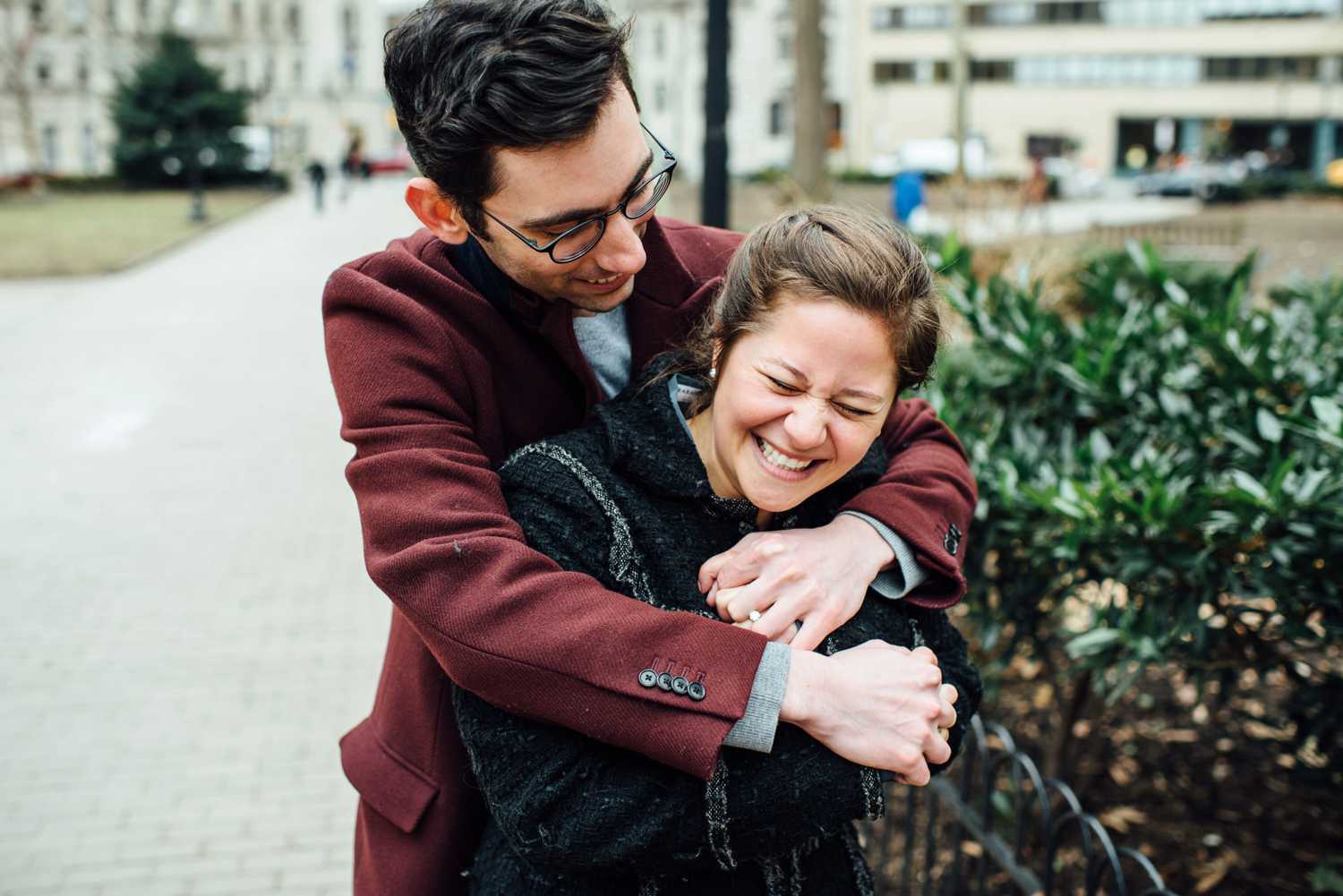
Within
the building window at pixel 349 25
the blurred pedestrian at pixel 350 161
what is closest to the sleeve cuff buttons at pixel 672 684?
the blurred pedestrian at pixel 350 161

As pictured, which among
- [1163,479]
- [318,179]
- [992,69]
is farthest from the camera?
[992,69]

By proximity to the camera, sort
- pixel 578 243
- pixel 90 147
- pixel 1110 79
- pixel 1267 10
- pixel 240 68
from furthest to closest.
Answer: pixel 240 68, pixel 90 147, pixel 1110 79, pixel 1267 10, pixel 578 243

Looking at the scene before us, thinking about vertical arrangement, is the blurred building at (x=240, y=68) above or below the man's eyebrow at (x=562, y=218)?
above

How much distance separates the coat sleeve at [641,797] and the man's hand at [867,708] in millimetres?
37

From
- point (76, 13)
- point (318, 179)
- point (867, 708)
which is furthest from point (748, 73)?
point (867, 708)

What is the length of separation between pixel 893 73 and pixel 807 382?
66.3 m

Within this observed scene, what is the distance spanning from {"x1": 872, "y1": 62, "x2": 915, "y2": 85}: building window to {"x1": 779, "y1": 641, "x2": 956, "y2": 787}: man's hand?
6600 centimetres

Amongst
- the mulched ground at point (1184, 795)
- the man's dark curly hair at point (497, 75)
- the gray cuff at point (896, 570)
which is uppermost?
the man's dark curly hair at point (497, 75)

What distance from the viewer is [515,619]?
1.41 m

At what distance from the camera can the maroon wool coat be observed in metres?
1.41

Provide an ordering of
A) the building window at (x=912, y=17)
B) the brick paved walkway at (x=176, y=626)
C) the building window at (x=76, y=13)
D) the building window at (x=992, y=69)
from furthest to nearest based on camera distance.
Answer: the building window at (x=992, y=69) < the building window at (x=912, y=17) < the building window at (x=76, y=13) < the brick paved walkway at (x=176, y=626)

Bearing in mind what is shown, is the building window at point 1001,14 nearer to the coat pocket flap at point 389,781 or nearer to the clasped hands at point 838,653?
the clasped hands at point 838,653

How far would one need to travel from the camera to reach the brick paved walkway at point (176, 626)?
4.41m

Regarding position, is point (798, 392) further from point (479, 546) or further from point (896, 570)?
point (479, 546)
